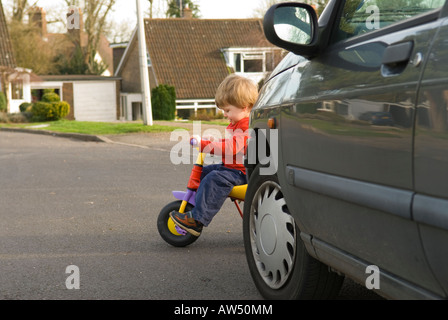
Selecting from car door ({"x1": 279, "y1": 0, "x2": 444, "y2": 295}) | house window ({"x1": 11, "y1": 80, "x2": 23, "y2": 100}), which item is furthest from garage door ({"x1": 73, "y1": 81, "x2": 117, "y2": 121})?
car door ({"x1": 279, "y1": 0, "x2": 444, "y2": 295})

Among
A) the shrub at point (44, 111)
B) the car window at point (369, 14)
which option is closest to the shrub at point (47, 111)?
the shrub at point (44, 111)

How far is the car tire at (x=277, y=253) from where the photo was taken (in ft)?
11.5

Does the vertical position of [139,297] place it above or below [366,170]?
below

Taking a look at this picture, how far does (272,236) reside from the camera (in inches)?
151

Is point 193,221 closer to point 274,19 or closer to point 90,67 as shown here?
point 274,19

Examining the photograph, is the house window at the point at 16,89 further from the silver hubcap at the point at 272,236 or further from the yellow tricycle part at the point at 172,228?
the silver hubcap at the point at 272,236

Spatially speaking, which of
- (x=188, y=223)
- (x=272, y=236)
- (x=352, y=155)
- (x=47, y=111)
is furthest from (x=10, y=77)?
(x=352, y=155)

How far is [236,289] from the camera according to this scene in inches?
167

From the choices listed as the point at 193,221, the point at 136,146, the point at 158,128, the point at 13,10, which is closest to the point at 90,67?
the point at 13,10

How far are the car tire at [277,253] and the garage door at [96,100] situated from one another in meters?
48.5

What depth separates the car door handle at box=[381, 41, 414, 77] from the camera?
246cm

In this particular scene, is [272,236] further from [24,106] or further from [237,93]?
[24,106]

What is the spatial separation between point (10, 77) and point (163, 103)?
1037 cm
